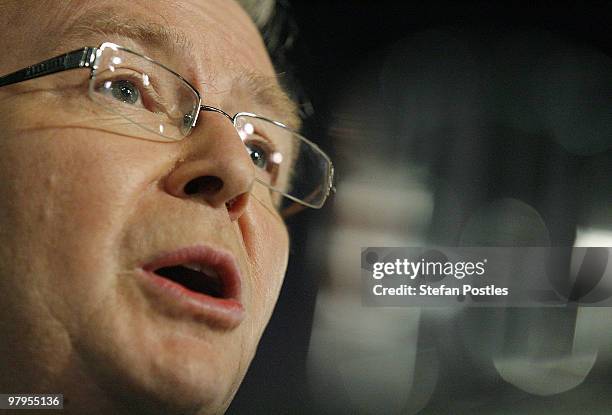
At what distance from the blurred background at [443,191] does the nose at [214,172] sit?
289 millimetres

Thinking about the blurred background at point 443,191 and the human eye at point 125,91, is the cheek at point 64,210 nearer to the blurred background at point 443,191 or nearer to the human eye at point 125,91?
the human eye at point 125,91

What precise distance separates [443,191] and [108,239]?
22.2 inches

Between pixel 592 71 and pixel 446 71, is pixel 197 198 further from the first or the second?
pixel 592 71

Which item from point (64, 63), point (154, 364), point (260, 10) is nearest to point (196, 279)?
point (154, 364)

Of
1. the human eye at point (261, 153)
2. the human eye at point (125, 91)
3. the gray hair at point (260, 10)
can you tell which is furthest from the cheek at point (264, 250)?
the gray hair at point (260, 10)

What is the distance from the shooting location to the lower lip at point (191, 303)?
0.52 metres

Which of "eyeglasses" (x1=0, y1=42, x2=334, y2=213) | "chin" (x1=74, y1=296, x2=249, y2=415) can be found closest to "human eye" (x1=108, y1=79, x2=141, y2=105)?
"eyeglasses" (x1=0, y1=42, x2=334, y2=213)

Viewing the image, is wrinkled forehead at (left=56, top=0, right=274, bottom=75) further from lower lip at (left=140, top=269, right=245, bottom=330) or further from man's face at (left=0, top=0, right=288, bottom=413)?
lower lip at (left=140, top=269, right=245, bottom=330)

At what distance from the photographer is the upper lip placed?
0.53 meters

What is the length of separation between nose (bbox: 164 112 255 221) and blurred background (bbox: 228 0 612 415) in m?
0.29

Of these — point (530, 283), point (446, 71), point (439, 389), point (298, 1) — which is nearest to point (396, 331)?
point (439, 389)

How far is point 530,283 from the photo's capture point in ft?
2.91

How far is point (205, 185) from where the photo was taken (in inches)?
22.7

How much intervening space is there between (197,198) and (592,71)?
737 millimetres
